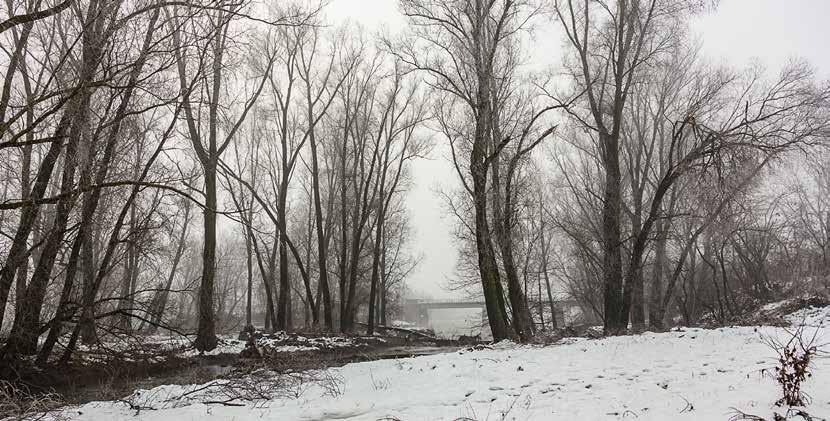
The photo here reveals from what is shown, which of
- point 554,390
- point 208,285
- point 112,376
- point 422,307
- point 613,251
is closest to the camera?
point 554,390

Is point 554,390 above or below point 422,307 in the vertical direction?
below

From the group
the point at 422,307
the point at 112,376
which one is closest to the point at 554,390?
the point at 112,376

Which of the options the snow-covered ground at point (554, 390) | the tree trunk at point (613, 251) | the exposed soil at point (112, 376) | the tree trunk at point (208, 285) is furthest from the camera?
the tree trunk at point (208, 285)

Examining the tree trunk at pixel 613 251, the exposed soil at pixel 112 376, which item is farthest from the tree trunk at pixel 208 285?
the tree trunk at pixel 613 251

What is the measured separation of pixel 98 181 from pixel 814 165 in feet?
52.2

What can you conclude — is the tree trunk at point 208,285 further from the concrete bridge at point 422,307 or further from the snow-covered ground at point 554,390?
the concrete bridge at point 422,307

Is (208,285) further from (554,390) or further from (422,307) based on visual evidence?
(422,307)

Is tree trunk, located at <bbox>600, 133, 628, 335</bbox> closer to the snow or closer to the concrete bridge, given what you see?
the snow

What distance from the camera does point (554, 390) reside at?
641cm

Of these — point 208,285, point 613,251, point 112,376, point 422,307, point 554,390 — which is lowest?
point 554,390

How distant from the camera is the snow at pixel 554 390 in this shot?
5180mm

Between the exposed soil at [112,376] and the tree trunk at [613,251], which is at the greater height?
the tree trunk at [613,251]

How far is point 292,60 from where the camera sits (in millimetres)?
22375

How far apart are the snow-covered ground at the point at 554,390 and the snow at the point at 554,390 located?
13 millimetres
